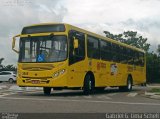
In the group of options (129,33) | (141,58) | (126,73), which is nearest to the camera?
(126,73)

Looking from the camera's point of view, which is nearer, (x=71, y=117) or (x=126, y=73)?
(x=71, y=117)

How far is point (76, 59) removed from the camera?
68.5ft

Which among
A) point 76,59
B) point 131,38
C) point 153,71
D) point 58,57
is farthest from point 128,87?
point 131,38

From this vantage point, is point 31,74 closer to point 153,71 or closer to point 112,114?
point 112,114

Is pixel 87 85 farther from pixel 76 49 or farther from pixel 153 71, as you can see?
pixel 153 71

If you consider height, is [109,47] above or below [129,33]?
below

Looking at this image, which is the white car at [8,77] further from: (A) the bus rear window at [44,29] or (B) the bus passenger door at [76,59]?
(B) the bus passenger door at [76,59]

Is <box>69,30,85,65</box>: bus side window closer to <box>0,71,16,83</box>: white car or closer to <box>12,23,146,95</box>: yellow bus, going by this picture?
<box>12,23,146,95</box>: yellow bus

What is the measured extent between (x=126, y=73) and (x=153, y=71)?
24.9 metres

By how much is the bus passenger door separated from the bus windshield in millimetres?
434

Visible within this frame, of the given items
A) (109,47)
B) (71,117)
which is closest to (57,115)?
(71,117)

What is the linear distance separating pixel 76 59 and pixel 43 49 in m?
1.64

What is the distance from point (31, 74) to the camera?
2055cm

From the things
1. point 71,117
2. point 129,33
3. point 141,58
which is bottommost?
point 71,117
